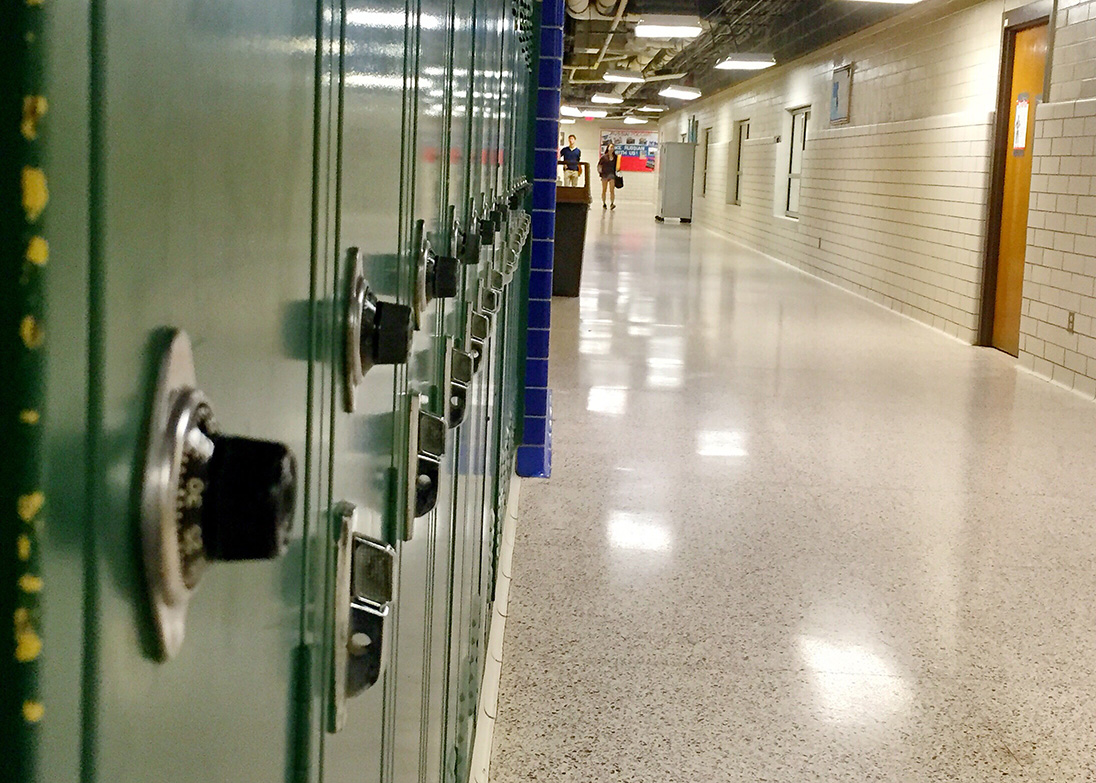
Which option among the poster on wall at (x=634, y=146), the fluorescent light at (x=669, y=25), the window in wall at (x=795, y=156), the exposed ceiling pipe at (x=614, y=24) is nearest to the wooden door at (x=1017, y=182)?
the fluorescent light at (x=669, y=25)

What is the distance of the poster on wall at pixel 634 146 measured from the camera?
40.8 meters

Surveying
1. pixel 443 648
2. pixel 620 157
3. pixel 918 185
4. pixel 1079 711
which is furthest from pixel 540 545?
pixel 620 157

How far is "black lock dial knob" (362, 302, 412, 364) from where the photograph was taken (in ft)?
2.05

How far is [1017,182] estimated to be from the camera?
8570 mm

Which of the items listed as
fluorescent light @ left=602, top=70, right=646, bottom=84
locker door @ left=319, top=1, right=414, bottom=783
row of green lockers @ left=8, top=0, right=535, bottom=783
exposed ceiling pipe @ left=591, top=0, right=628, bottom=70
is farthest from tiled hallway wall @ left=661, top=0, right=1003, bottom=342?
row of green lockers @ left=8, top=0, right=535, bottom=783

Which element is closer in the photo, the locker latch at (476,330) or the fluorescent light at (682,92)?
the locker latch at (476,330)

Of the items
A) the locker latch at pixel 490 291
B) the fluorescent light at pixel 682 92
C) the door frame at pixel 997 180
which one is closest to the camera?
the locker latch at pixel 490 291

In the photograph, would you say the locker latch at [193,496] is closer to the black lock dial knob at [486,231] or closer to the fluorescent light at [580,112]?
the black lock dial knob at [486,231]

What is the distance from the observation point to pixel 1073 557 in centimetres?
395

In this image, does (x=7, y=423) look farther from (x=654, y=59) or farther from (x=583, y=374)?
(x=654, y=59)

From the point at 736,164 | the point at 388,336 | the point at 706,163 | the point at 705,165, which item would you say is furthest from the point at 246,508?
the point at 705,165

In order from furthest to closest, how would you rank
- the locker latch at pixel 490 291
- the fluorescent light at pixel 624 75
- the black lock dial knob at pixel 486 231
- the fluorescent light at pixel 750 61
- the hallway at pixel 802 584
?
1. the fluorescent light at pixel 624 75
2. the fluorescent light at pixel 750 61
3. the hallway at pixel 802 584
4. the locker latch at pixel 490 291
5. the black lock dial knob at pixel 486 231

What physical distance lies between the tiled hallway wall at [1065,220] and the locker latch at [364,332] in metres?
7.06

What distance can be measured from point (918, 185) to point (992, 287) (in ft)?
6.41
